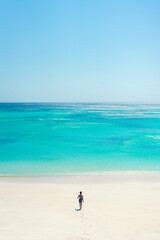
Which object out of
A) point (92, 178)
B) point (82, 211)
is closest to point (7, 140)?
point (92, 178)

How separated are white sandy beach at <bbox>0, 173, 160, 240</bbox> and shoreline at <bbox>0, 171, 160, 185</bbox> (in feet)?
0.29

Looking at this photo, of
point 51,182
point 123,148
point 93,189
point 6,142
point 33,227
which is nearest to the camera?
point 33,227

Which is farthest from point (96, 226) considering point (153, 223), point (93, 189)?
point (93, 189)

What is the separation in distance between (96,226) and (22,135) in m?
32.3

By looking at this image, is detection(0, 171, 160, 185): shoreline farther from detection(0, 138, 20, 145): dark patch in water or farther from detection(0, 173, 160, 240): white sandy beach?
detection(0, 138, 20, 145): dark patch in water

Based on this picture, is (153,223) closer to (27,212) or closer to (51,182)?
(27,212)

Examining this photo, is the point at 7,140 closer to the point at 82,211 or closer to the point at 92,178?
the point at 92,178

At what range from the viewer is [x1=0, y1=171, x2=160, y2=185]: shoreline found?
17906 millimetres

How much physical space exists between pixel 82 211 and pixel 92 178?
6825 millimetres

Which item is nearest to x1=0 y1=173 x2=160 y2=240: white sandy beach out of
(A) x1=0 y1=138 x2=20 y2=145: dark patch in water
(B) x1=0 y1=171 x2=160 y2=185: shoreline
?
(B) x1=0 y1=171 x2=160 y2=185: shoreline

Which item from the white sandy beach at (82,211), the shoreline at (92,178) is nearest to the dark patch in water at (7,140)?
the shoreline at (92,178)

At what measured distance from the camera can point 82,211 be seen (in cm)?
1188

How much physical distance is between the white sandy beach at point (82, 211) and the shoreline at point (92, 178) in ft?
0.29

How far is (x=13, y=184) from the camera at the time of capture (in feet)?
55.6
